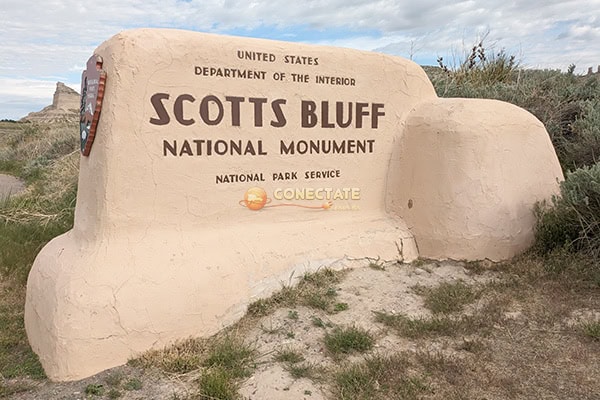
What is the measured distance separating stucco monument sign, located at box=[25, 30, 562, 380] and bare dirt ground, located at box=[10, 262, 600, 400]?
1.25 feet

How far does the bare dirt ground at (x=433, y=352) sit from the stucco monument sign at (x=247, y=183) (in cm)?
38

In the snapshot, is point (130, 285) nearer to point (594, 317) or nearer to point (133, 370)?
point (133, 370)

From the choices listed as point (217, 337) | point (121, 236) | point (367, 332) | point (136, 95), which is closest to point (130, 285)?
point (121, 236)

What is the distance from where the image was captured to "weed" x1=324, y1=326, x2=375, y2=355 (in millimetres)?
3738

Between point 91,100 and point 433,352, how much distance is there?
10.6 ft

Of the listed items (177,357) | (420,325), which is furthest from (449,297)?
(177,357)

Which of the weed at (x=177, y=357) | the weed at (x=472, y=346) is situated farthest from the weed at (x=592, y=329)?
the weed at (x=177, y=357)

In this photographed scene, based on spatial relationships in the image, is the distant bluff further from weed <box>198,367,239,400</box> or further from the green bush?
weed <box>198,367,239,400</box>

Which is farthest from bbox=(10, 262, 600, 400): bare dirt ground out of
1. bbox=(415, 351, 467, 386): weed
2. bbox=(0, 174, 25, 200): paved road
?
bbox=(0, 174, 25, 200): paved road

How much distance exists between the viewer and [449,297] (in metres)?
4.44

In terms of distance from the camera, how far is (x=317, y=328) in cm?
405

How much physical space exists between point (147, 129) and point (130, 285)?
1224 mm

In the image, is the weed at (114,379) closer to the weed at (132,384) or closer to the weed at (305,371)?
the weed at (132,384)

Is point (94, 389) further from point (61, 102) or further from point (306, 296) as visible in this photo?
point (61, 102)
